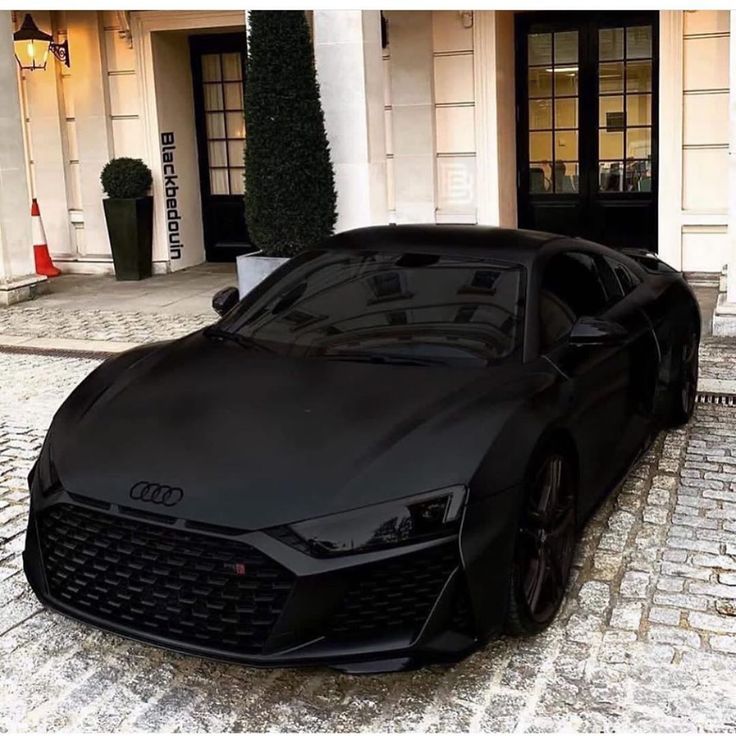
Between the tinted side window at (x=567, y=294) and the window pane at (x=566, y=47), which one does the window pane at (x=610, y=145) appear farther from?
the tinted side window at (x=567, y=294)

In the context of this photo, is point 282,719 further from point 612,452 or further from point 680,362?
point 680,362

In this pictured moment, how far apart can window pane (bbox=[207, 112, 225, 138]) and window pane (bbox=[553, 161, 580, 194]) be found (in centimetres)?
451

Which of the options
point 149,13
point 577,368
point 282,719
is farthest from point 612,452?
point 149,13

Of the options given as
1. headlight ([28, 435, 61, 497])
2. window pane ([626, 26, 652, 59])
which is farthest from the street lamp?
headlight ([28, 435, 61, 497])

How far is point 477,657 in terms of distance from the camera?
138 inches

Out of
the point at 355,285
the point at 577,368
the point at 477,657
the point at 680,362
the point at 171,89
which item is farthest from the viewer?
the point at 171,89

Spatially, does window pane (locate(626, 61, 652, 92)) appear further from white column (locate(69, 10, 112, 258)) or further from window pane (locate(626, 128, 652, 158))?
white column (locate(69, 10, 112, 258))

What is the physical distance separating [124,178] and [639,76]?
239 inches

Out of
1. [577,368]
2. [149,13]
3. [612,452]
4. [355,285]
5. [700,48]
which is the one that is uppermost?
[149,13]

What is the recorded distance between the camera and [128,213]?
40.2 feet

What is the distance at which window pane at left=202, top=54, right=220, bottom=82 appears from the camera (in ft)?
43.8

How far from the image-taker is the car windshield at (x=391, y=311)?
159 inches

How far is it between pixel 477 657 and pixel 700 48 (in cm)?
859

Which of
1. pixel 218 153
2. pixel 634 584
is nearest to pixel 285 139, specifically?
pixel 218 153
